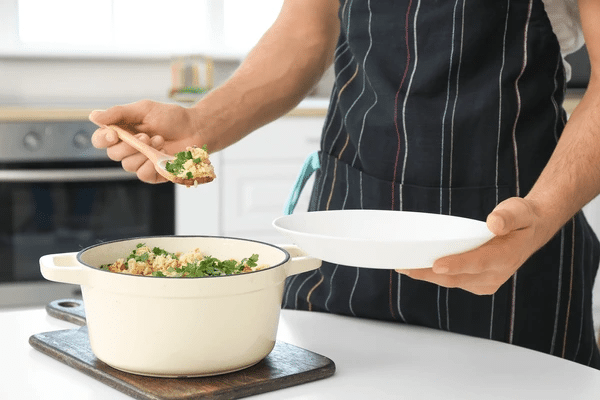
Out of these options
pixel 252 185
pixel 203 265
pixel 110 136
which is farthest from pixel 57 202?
pixel 203 265

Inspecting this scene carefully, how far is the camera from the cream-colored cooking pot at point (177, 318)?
0.74 metres

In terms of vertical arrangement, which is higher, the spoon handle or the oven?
the spoon handle

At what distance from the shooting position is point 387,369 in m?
0.82

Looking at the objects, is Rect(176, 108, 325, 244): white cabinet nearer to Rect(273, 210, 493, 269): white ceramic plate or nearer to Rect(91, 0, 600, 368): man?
Rect(91, 0, 600, 368): man

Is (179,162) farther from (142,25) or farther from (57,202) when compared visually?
(142,25)

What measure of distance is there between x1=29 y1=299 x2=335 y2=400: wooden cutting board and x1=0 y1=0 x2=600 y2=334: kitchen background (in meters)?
1.61

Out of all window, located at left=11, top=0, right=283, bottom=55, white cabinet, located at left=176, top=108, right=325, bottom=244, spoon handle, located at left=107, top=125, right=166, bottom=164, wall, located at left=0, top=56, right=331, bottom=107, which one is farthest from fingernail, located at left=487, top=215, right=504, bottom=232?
window, located at left=11, top=0, right=283, bottom=55

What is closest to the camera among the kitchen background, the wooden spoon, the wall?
the wooden spoon

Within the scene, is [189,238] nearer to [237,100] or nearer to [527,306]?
[237,100]

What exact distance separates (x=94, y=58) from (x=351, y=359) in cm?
240

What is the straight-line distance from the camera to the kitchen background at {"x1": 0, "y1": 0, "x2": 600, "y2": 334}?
2.49 metres

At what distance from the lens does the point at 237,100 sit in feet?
4.07

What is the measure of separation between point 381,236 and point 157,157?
30 cm

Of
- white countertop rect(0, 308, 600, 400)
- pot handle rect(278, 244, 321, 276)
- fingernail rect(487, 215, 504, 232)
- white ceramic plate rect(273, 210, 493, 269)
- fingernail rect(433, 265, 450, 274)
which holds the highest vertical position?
fingernail rect(487, 215, 504, 232)
